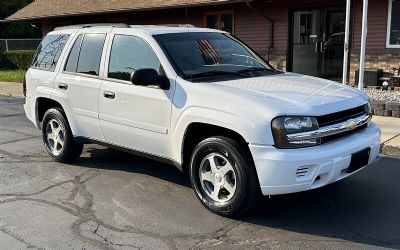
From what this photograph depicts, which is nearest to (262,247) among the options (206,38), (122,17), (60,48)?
(206,38)

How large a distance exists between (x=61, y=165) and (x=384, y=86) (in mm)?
8782

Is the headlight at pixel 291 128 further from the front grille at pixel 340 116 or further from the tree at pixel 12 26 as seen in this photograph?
the tree at pixel 12 26

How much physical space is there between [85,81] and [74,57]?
55 centimetres

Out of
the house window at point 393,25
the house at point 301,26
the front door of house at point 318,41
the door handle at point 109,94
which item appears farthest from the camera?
the front door of house at point 318,41

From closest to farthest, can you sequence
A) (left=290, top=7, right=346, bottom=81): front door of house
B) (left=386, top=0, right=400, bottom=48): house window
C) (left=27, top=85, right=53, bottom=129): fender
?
(left=27, top=85, right=53, bottom=129): fender
(left=386, top=0, right=400, bottom=48): house window
(left=290, top=7, right=346, bottom=81): front door of house

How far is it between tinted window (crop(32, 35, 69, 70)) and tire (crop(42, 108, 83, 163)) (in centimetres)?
67

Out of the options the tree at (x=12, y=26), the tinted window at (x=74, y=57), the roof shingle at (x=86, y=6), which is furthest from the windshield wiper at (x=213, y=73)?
the tree at (x=12, y=26)

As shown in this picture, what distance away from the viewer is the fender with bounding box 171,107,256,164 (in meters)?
4.29

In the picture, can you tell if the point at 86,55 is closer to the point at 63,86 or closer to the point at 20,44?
the point at 63,86

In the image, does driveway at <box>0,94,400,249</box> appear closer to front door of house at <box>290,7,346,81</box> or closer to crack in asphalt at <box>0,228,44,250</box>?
crack in asphalt at <box>0,228,44,250</box>

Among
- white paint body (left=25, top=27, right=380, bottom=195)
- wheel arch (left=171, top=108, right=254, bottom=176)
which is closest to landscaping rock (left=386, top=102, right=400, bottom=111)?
white paint body (left=25, top=27, right=380, bottom=195)

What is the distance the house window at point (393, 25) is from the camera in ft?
41.8

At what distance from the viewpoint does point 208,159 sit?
15.6ft

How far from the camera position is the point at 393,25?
1284 cm
